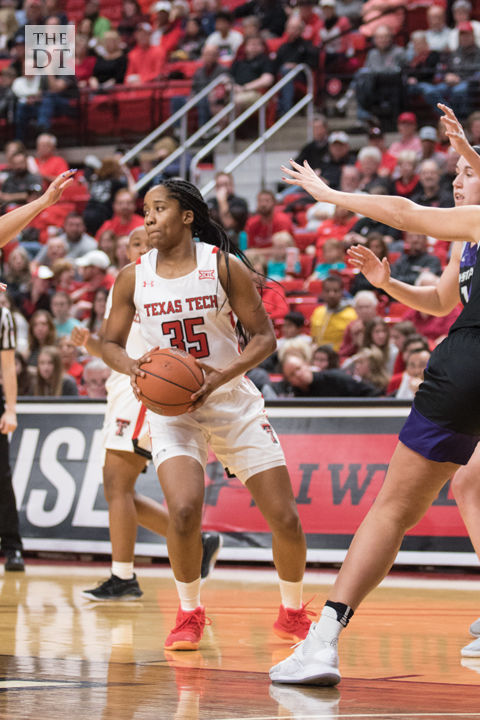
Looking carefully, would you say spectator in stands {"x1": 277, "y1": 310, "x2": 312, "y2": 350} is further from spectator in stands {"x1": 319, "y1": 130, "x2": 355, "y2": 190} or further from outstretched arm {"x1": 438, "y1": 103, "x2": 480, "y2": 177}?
outstretched arm {"x1": 438, "y1": 103, "x2": 480, "y2": 177}

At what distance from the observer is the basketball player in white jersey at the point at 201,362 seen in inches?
207

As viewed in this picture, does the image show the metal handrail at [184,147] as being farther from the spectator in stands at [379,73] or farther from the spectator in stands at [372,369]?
the spectator in stands at [372,369]

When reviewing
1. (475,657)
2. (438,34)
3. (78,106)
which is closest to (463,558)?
(475,657)

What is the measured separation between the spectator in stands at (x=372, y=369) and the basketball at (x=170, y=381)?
5059 millimetres

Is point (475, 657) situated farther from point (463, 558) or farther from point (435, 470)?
point (463, 558)

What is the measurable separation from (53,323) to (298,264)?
3.05 meters

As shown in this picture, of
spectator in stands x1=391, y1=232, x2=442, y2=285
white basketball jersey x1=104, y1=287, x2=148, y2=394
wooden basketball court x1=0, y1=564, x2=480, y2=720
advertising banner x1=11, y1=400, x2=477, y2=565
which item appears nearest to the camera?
wooden basketball court x1=0, y1=564, x2=480, y2=720

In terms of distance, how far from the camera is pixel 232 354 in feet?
17.9

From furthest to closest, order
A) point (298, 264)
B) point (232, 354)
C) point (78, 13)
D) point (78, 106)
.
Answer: point (78, 13) → point (78, 106) → point (298, 264) → point (232, 354)

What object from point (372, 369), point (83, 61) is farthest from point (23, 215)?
point (83, 61)

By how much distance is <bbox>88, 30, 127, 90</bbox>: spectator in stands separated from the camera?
18.2 metres

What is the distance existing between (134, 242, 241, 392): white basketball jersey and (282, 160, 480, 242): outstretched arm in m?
1.09

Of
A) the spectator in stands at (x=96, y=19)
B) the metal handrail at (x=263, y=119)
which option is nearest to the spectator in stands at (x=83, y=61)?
the spectator in stands at (x=96, y=19)

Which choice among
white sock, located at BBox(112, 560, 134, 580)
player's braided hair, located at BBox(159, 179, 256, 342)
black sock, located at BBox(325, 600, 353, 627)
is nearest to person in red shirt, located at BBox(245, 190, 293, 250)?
white sock, located at BBox(112, 560, 134, 580)
